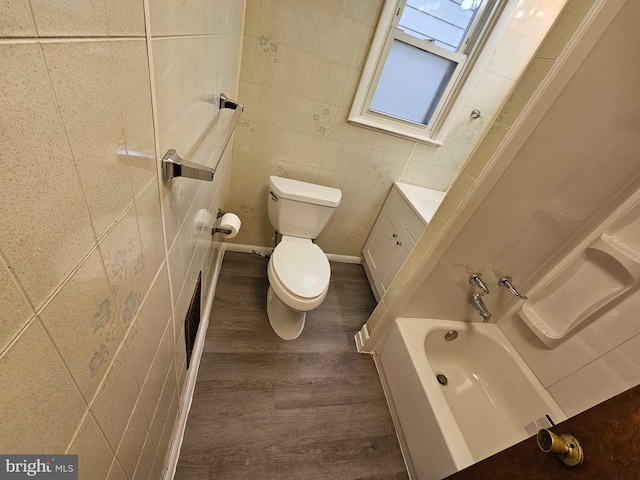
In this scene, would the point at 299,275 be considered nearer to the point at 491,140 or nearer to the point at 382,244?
the point at 382,244

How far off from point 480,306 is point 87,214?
1.43 meters

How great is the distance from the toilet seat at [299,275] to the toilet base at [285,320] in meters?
0.19

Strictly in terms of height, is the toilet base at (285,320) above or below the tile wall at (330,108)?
below

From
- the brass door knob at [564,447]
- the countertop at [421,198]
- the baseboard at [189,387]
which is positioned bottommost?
the baseboard at [189,387]

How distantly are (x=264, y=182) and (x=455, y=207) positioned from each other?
3.88 ft

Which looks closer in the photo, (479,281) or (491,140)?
(491,140)

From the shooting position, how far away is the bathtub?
1.03 metres

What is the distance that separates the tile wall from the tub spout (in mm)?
906

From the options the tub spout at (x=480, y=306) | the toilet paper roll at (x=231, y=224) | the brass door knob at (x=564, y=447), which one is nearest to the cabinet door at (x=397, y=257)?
the tub spout at (x=480, y=306)

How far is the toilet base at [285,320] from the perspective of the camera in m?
1.46

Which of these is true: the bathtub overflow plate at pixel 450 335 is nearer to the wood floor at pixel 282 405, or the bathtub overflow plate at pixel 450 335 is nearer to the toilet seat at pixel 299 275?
the wood floor at pixel 282 405

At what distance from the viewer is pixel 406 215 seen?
5.27 ft

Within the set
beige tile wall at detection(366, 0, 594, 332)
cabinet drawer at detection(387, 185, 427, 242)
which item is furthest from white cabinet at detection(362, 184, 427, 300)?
beige tile wall at detection(366, 0, 594, 332)

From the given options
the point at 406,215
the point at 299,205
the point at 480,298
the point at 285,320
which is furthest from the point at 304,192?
the point at 480,298
